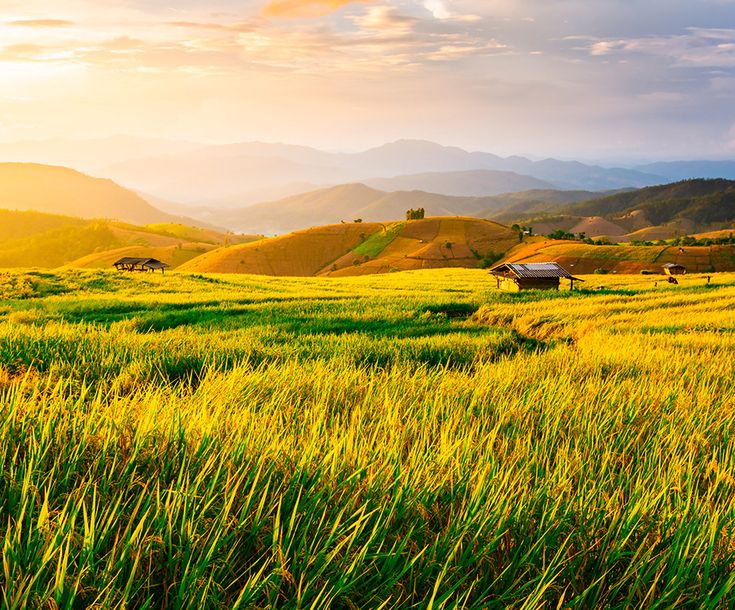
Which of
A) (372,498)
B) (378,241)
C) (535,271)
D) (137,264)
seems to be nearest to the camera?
(372,498)

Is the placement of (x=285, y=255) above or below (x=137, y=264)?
above

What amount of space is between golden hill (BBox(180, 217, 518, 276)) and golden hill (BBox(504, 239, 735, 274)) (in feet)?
113

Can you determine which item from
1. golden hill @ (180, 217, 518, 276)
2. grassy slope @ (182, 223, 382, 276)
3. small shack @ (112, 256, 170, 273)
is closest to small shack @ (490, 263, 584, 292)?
small shack @ (112, 256, 170, 273)

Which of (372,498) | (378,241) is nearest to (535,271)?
(372,498)

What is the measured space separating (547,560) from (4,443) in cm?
303

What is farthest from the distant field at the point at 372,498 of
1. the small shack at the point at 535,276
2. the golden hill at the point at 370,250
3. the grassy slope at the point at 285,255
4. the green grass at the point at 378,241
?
the green grass at the point at 378,241

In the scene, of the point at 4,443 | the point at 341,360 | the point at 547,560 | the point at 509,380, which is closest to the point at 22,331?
the point at 341,360

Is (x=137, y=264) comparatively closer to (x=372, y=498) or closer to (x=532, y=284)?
(x=532, y=284)

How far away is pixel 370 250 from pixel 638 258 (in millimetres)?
89113

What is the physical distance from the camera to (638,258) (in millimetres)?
114875

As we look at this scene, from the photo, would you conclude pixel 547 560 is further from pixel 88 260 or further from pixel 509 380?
pixel 88 260

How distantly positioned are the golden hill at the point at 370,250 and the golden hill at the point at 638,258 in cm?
3441

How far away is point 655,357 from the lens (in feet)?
28.5

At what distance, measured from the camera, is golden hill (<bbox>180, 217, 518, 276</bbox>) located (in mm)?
155750
